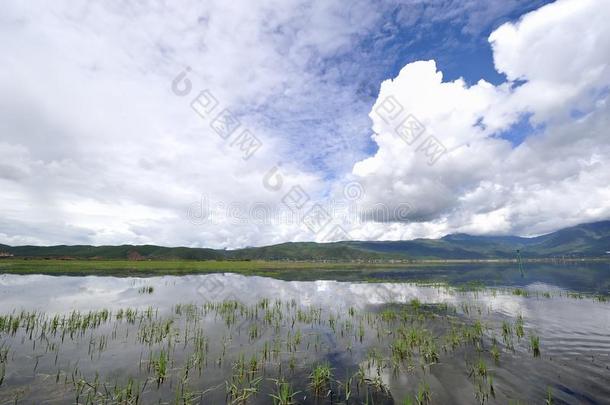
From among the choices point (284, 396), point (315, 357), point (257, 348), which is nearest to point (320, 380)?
point (284, 396)

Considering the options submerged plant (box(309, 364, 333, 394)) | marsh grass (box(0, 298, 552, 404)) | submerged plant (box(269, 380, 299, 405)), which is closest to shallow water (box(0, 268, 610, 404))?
marsh grass (box(0, 298, 552, 404))

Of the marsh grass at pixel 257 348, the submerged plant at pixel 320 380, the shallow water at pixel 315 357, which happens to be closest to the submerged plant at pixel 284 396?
the marsh grass at pixel 257 348

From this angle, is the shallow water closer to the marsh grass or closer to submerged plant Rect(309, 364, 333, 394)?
the marsh grass

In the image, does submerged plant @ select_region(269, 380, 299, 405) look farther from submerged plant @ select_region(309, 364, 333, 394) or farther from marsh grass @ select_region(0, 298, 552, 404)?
submerged plant @ select_region(309, 364, 333, 394)

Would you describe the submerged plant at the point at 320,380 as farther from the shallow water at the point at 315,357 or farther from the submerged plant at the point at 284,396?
the submerged plant at the point at 284,396

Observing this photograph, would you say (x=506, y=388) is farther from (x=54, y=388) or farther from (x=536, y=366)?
(x=54, y=388)

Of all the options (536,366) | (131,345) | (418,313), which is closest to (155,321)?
(131,345)

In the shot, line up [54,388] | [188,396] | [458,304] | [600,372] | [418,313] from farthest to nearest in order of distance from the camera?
[458,304] < [418,313] < [600,372] < [54,388] < [188,396]

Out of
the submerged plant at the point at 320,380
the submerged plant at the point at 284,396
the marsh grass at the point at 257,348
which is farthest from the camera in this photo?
the submerged plant at the point at 320,380

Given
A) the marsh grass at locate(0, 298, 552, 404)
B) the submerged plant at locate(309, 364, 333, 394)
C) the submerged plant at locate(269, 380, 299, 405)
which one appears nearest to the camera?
the submerged plant at locate(269, 380, 299, 405)

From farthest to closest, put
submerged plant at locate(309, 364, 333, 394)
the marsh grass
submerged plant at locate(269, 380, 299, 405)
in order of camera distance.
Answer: submerged plant at locate(309, 364, 333, 394) → the marsh grass → submerged plant at locate(269, 380, 299, 405)

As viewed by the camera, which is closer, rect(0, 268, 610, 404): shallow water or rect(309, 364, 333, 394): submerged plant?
rect(0, 268, 610, 404): shallow water

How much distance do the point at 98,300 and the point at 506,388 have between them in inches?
1912

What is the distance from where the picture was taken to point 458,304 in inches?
1604
